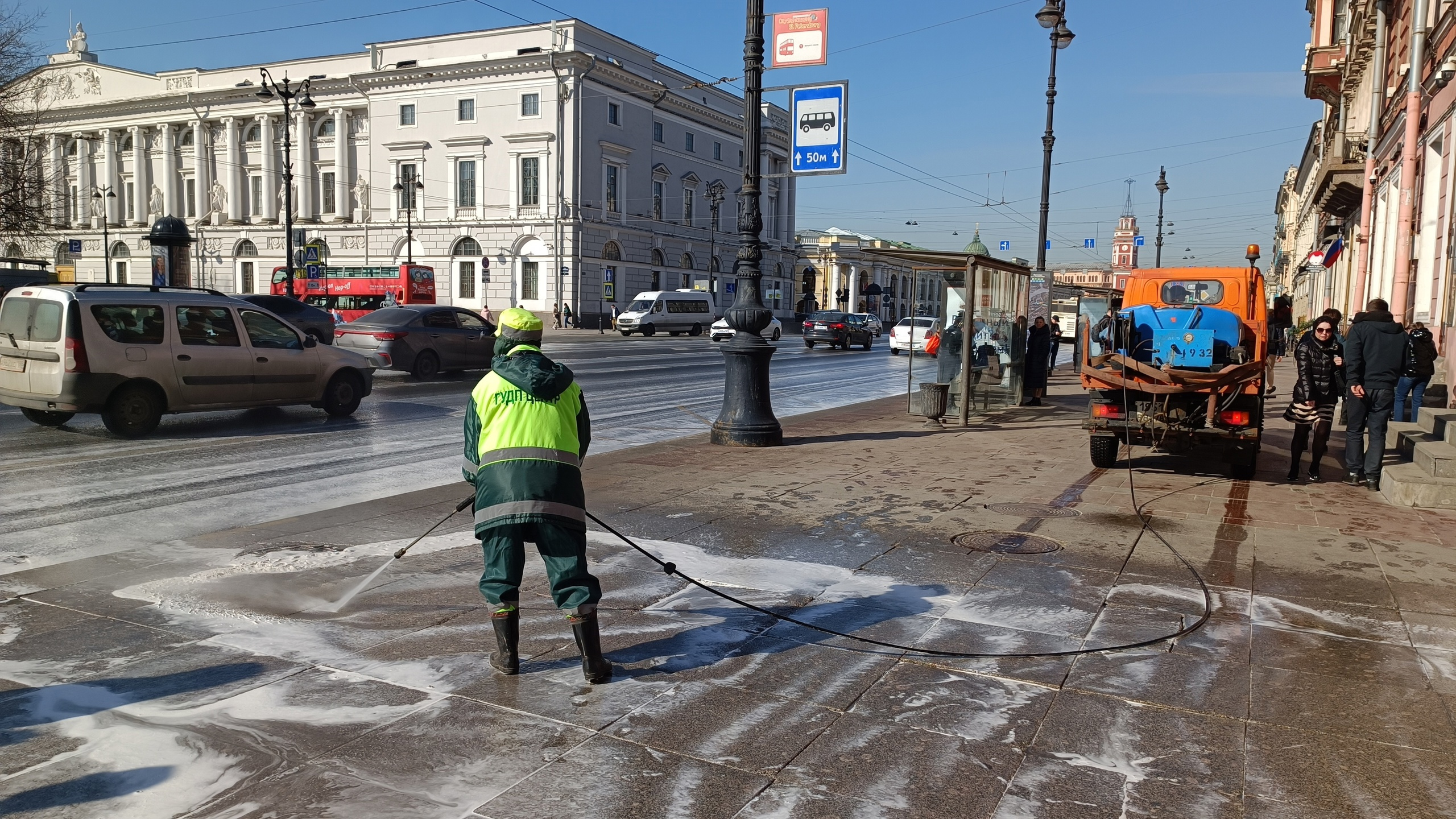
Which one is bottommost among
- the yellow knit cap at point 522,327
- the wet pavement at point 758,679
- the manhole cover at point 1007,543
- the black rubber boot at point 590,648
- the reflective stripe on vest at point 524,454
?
the wet pavement at point 758,679

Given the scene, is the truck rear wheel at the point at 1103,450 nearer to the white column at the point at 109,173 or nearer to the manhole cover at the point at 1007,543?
the manhole cover at the point at 1007,543

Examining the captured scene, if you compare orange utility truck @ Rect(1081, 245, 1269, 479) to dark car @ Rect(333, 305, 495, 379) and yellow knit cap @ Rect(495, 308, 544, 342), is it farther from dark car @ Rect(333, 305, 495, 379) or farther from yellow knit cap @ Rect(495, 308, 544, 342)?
dark car @ Rect(333, 305, 495, 379)

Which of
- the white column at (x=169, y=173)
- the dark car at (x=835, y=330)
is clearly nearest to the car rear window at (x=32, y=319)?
the dark car at (x=835, y=330)

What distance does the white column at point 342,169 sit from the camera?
220 ft

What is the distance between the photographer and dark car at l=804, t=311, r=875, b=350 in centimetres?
4322

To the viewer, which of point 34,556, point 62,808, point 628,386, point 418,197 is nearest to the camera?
point 62,808

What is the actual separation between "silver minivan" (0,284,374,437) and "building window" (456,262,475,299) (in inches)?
2001

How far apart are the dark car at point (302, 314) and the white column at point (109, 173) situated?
63.7 metres

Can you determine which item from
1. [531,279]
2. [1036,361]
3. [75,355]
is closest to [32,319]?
[75,355]

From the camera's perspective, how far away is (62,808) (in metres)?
3.26

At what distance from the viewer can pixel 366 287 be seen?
52281 millimetres

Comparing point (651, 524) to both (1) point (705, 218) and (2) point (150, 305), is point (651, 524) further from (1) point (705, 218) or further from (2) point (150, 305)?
(1) point (705, 218)

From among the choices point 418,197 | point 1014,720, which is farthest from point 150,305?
point 418,197

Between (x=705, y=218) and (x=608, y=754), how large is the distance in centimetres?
7141
